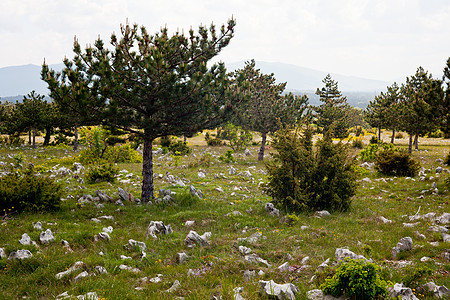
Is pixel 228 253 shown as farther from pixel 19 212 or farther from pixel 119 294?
pixel 19 212

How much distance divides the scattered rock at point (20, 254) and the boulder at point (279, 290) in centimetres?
508

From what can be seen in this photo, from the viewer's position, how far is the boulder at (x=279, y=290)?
4.26 metres

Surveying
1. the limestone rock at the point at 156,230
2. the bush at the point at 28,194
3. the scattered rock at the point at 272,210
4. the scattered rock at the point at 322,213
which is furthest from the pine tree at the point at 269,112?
the limestone rock at the point at 156,230

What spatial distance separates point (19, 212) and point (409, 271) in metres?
10.6

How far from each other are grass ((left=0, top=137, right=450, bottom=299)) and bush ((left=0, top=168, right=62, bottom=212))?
376mm

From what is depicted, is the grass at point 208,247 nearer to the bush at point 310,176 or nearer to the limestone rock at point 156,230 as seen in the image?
the limestone rock at point 156,230

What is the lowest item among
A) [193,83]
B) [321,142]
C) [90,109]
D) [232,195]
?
[232,195]

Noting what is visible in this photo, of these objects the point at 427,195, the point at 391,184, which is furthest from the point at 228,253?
the point at 391,184

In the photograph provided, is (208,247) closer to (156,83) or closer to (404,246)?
(404,246)

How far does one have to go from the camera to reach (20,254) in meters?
5.86

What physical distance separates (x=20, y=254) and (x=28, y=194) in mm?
3702

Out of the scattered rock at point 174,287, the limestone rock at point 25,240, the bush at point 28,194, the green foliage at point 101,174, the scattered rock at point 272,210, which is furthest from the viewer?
the green foliage at point 101,174

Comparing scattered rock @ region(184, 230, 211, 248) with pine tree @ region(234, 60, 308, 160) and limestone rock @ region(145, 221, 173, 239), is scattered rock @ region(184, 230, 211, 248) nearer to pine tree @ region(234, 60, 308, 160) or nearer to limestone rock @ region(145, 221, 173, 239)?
limestone rock @ region(145, 221, 173, 239)

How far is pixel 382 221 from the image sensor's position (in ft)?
28.7
